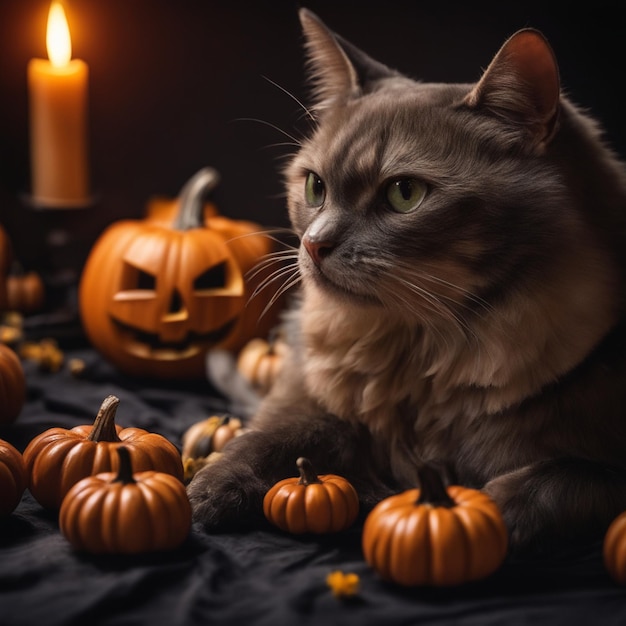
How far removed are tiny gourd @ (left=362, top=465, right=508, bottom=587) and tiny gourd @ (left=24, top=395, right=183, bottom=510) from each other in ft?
1.51

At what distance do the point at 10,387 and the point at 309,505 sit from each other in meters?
0.84

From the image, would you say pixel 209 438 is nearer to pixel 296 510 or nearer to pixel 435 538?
pixel 296 510

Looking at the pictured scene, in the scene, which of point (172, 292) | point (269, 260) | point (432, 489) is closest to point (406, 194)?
point (269, 260)

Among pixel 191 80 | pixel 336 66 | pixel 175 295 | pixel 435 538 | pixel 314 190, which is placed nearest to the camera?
pixel 435 538

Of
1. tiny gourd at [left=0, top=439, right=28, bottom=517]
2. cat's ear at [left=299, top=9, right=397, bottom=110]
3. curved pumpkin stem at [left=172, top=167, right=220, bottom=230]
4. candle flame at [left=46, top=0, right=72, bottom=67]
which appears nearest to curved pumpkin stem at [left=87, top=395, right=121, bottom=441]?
tiny gourd at [left=0, top=439, right=28, bottom=517]

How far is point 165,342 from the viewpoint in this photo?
262 centimetres

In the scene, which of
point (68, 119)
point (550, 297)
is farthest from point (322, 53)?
point (68, 119)

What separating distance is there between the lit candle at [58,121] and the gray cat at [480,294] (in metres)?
1.24

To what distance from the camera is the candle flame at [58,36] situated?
2.65m

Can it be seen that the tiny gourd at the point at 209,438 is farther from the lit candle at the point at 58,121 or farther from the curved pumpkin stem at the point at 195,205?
the lit candle at the point at 58,121

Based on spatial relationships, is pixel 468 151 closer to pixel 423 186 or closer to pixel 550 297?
pixel 423 186

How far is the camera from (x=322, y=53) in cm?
187

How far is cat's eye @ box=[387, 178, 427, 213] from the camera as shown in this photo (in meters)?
1.56

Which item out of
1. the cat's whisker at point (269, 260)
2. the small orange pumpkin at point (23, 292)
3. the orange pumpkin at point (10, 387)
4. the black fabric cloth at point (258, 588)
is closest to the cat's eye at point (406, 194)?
the cat's whisker at point (269, 260)
